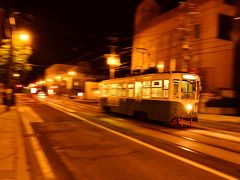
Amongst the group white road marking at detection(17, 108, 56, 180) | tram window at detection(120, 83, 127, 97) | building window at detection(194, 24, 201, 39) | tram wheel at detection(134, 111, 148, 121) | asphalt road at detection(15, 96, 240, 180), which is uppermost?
building window at detection(194, 24, 201, 39)

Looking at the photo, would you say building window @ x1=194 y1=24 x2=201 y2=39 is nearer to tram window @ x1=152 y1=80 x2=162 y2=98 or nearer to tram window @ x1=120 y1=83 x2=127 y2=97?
tram window @ x1=120 y1=83 x2=127 y2=97

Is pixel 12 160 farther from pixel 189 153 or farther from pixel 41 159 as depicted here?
pixel 189 153

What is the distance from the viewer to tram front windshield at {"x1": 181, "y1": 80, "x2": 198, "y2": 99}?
1783 centimetres

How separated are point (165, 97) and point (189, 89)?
1345 mm

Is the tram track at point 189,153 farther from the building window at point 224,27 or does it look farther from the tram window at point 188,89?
the building window at point 224,27

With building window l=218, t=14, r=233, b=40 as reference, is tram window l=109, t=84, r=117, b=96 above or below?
below

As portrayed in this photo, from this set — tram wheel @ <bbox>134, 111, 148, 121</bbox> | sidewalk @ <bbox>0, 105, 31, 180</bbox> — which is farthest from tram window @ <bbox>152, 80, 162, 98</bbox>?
sidewalk @ <bbox>0, 105, 31, 180</bbox>

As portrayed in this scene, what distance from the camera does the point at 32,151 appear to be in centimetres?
1055

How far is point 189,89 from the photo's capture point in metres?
18.0

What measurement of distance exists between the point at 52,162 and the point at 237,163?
485 cm

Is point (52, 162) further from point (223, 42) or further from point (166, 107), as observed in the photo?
point (223, 42)

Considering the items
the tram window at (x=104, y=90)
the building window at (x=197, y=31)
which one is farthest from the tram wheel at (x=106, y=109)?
the building window at (x=197, y=31)

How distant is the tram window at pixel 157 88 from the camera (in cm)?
1839

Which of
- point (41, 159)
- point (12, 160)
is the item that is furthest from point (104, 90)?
point (12, 160)
